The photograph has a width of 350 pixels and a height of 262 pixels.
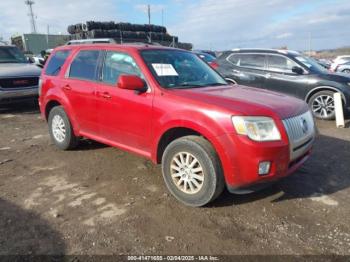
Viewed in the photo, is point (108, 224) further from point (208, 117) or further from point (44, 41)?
point (44, 41)

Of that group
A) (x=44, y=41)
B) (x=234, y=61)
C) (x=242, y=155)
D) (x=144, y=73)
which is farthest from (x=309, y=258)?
(x=44, y=41)

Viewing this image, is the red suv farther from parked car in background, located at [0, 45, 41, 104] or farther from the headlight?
parked car in background, located at [0, 45, 41, 104]

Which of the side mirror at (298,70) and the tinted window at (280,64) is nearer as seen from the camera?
the side mirror at (298,70)

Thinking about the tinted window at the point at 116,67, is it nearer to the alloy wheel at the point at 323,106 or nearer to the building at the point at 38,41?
the alloy wheel at the point at 323,106

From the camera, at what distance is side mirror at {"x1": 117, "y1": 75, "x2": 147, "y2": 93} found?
397 cm

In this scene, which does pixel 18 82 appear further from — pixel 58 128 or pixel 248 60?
pixel 248 60

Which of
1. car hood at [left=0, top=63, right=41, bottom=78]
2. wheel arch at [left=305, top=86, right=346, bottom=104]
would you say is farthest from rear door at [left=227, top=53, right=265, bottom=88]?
car hood at [left=0, top=63, right=41, bottom=78]

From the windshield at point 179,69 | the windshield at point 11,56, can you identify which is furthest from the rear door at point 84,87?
the windshield at point 11,56

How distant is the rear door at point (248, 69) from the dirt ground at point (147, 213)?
4.09m

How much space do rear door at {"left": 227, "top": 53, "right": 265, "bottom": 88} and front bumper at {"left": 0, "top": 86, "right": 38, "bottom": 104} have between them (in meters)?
5.58

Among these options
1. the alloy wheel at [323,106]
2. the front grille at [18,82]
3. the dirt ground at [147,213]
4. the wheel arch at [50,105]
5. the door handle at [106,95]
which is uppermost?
the door handle at [106,95]

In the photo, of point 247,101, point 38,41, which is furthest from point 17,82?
point 38,41

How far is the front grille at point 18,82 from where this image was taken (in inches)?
355

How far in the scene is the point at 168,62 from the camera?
4.55 meters
